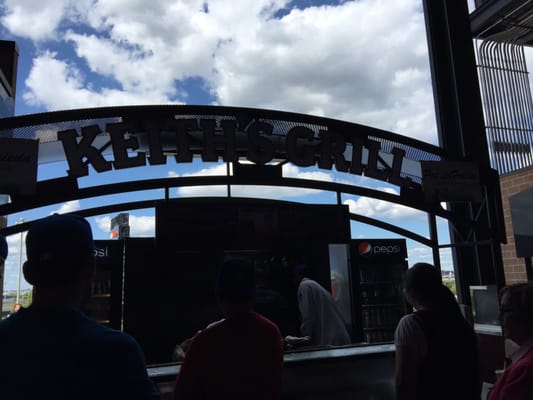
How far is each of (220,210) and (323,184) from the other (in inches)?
77.0

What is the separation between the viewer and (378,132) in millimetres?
6395

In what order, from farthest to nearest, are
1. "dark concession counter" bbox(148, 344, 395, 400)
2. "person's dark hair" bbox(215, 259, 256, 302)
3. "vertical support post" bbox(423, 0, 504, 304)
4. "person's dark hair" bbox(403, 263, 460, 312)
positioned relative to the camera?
"vertical support post" bbox(423, 0, 504, 304)
"dark concession counter" bbox(148, 344, 395, 400)
"person's dark hair" bbox(403, 263, 460, 312)
"person's dark hair" bbox(215, 259, 256, 302)

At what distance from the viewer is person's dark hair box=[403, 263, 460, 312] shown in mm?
2283

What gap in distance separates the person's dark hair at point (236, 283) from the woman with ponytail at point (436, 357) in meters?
0.87

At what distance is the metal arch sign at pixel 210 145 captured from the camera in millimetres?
4879

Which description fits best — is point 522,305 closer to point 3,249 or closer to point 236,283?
point 236,283

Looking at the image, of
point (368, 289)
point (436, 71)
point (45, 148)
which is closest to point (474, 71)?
point (436, 71)

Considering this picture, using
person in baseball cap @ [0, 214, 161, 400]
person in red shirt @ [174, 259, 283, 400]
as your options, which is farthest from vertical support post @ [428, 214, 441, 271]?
person in baseball cap @ [0, 214, 161, 400]

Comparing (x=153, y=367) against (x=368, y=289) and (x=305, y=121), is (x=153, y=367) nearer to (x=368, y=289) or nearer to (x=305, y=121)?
(x=305, y=121)

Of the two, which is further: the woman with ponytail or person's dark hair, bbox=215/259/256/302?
the woman with ponytail

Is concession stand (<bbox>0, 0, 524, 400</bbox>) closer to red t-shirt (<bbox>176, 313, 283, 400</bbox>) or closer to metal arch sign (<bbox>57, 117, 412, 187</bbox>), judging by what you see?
metal arch sign (<bbox>57, 117, 412, 187</bbox>)

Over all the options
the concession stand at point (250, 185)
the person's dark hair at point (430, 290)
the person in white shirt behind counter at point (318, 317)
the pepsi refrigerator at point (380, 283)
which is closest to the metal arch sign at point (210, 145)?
the concession stand at point (250, 185)

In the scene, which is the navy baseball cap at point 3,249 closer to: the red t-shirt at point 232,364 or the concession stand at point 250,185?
the red t-shirt at point 232,364

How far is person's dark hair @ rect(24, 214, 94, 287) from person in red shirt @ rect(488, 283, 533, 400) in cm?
148
